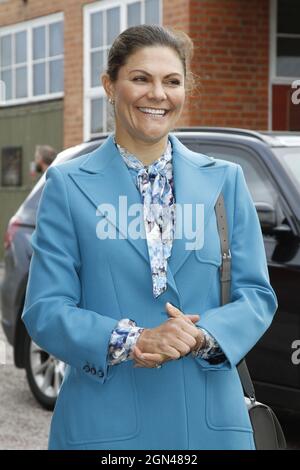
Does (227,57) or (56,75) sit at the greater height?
(56,75)

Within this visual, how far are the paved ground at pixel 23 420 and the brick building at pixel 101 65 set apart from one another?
462 centimetres

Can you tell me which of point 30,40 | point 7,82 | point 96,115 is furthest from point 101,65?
point 7,82

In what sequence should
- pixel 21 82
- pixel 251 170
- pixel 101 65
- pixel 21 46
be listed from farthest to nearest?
pixel 21 82
pixel 21 46
pixel 101 65
pixel 251 170

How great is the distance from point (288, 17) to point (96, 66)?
3.20 meters

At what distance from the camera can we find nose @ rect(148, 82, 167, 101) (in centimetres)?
274

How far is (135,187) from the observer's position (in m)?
2.72

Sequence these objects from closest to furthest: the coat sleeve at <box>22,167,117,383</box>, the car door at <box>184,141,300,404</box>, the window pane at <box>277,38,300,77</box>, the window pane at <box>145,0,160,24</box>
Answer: the coat sleeve at <box>22,167,117,383</box> < the car door at <box>184,141,300,404</box> < the window pane at <box>277,38,300,77</box> < the window pane at <box>145,0,160,24</box>

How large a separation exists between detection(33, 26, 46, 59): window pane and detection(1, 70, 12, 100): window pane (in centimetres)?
A: 90

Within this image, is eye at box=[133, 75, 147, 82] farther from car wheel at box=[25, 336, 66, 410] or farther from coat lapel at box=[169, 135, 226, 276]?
car wheel at box=[25, 336, 66, 410]

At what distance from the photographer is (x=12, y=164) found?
64.7ft

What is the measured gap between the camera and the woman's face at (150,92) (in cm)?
274

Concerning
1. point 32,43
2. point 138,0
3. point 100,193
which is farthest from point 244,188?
point 32,43

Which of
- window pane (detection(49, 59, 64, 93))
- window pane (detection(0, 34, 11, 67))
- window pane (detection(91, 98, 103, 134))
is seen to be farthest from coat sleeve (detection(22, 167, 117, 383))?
window pane (detection(0, 34, 11, 67))

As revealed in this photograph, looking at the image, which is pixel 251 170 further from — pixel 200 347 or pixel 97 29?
pixel 97 29
